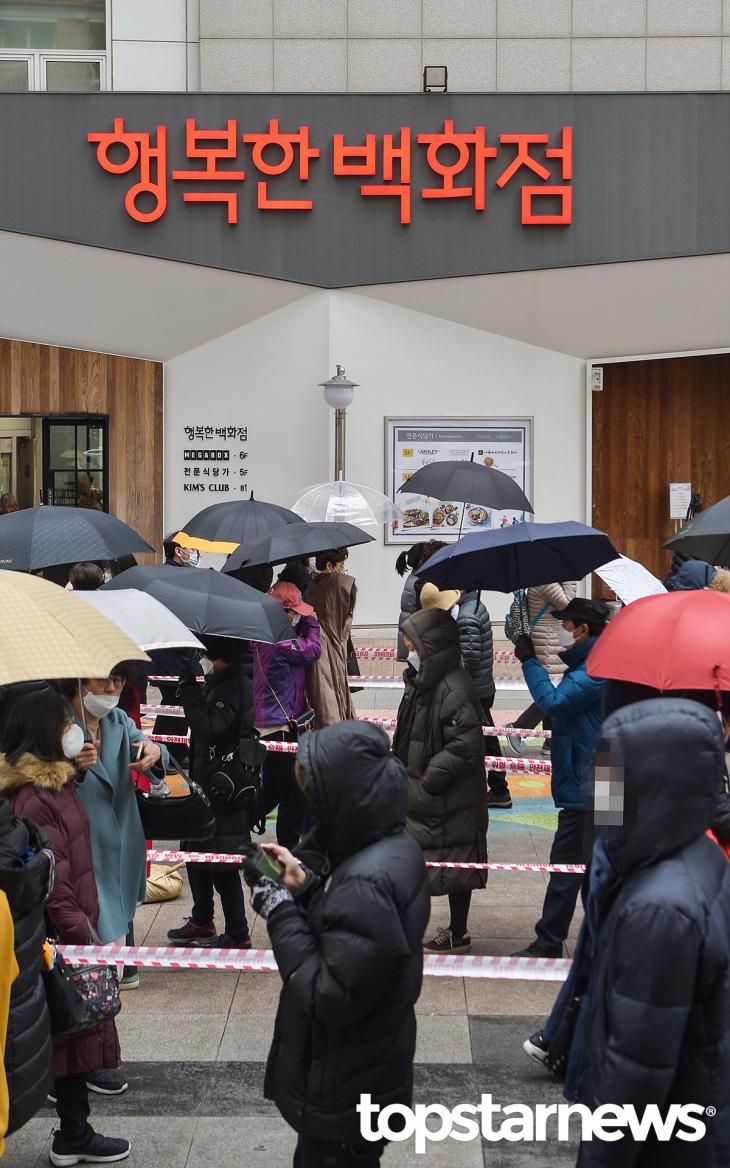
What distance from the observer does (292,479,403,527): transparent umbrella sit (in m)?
11.3

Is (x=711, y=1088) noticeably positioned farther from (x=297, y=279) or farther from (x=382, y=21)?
(x=382, y=21)

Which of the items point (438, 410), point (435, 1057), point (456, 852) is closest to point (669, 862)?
point (435, 1057)

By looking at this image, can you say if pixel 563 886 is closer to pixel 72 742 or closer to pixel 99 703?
pixel 99 703

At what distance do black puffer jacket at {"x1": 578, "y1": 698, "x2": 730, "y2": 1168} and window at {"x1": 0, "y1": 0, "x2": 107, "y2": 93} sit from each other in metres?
17.9

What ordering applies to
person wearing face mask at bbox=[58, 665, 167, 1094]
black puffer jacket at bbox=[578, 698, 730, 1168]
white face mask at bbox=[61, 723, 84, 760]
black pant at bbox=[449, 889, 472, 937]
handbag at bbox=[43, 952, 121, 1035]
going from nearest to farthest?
black puffer jacket at bbox=[578, 698, 730, 1168]
handbag at bbox=[43, 952, 121, 1035]
white face mask at bbox=[61, 723, 84, 760]
person wearing face mask at bbox=[58, 665, 167, 1094]
black pant at bbox=[449, 889, 472, 937]

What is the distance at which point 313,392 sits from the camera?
17328 millimetres

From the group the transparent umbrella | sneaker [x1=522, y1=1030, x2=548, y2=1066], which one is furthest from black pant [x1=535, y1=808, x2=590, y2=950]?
the transparent umbrella

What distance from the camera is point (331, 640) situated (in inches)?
340

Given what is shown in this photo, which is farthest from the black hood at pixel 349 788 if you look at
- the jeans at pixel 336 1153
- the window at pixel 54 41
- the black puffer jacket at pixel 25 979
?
the window at pixel 54 41

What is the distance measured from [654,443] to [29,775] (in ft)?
47.4

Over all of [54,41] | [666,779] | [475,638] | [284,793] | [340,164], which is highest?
[54,41]

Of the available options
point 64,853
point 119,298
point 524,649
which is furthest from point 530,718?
point 119,298

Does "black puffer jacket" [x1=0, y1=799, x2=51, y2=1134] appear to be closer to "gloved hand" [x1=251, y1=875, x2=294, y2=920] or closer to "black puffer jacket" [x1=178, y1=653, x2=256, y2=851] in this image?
"gloved hand" [x1=251, y1=875, x2=294, y2=920]

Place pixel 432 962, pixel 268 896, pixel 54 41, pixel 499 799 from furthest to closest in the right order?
pixel 54 41 < pixel 499 799 < pixel 432 962 < pixel 268 896
